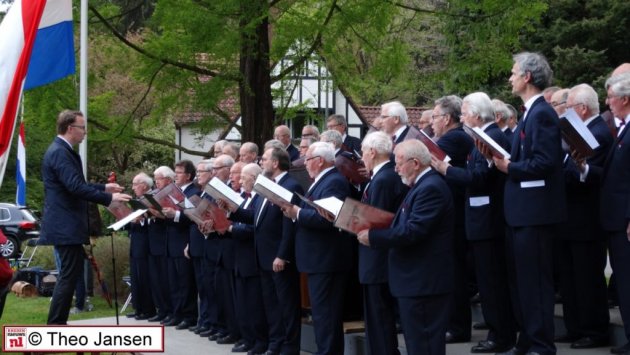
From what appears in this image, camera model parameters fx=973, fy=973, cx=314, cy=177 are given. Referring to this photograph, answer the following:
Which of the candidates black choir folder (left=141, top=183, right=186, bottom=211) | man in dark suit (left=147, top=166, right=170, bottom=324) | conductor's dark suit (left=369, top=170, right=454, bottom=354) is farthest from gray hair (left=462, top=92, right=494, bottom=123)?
man in dark suit (left=147, top=166, right=170, bottom=324)

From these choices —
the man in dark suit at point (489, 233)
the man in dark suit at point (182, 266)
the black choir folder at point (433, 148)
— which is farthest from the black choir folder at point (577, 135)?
the man in dark suit at point (182, 266)

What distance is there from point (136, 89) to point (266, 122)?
19.9 metres

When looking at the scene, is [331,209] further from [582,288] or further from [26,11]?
[26,11]

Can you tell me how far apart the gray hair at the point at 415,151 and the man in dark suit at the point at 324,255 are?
1.37 m

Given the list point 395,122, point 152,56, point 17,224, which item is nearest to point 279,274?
point 395,122

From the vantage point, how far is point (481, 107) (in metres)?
8.48

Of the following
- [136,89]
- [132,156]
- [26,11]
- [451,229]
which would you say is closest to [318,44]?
[26,11]

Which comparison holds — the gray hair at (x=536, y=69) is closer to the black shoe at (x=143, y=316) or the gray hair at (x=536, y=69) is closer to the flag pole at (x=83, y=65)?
the black shoe at (x=143, y=316)

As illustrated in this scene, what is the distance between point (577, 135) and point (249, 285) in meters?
4.17

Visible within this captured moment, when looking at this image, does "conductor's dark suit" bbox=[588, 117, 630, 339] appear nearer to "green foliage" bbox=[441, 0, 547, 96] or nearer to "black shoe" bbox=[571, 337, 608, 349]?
"black shoe" bbox=[571, 337, 608, 349]

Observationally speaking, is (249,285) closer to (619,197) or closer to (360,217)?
(360,217)

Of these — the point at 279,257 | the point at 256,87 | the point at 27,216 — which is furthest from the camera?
the point at 27,216

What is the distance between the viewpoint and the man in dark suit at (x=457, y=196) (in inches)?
354

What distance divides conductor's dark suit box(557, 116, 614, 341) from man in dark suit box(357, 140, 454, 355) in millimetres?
1676
